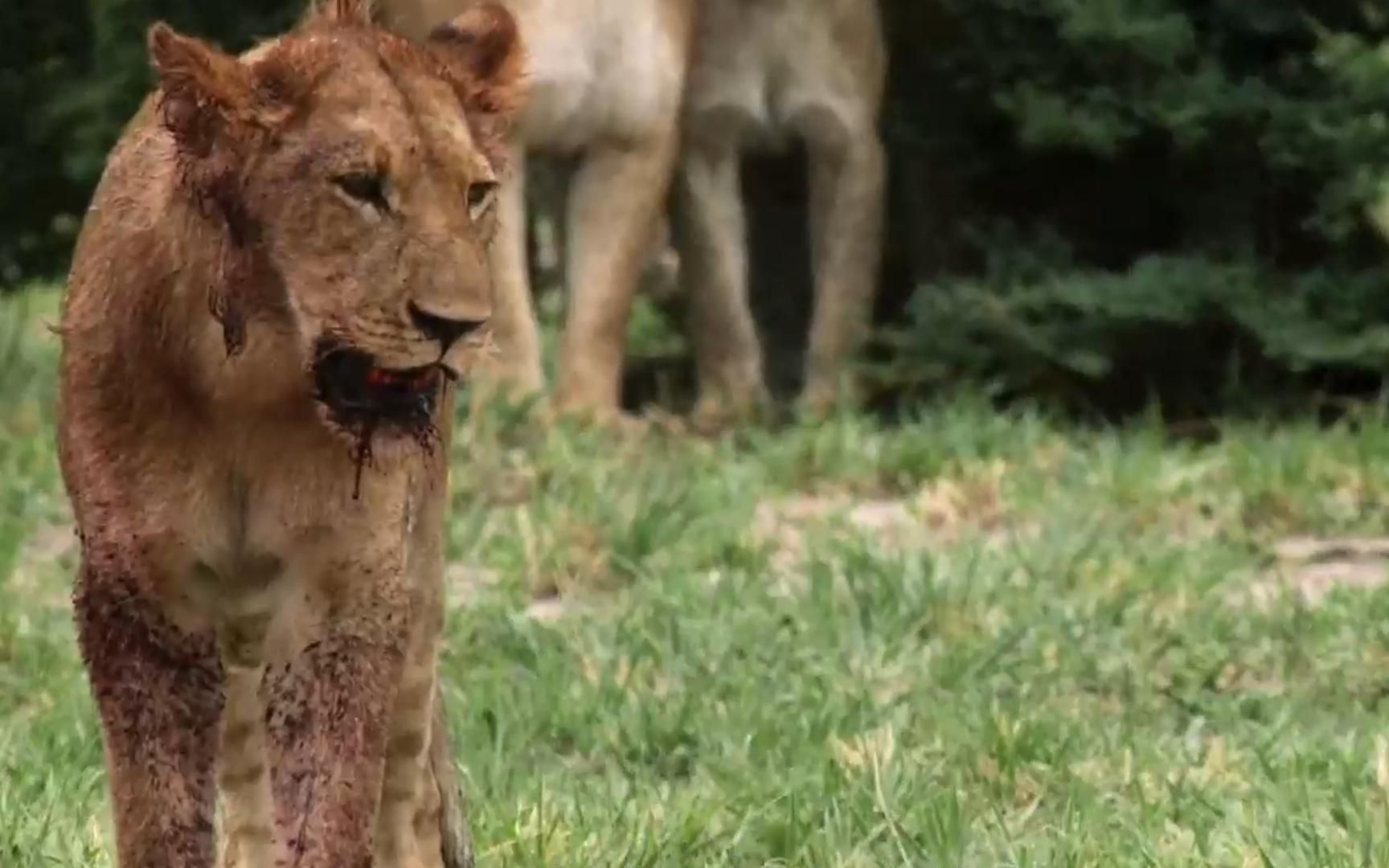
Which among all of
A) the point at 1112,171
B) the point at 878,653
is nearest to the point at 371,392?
the point at 878,653

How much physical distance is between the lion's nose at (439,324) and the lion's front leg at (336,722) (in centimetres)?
35

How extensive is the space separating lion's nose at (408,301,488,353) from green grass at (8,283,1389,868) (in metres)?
1.20

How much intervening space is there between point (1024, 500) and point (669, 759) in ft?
5.72

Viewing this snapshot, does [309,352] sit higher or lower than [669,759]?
higher

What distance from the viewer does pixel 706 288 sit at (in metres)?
6.70

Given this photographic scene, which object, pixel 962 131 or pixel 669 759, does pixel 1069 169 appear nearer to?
pixel 962 131

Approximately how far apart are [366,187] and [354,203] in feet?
0.04

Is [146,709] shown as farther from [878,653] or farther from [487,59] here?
[878,653]

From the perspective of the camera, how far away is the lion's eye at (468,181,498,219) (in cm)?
190

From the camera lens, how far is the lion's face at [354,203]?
5.95 ft

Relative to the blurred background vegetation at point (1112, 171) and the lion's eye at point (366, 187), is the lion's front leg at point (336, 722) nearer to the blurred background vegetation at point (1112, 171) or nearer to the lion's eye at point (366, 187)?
the lion's eye at point (366, 187)

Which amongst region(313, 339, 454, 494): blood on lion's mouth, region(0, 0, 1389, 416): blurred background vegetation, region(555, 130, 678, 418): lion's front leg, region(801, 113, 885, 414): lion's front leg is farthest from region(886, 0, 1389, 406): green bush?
region(313, 339, 454, 494): blood on lion's mouth

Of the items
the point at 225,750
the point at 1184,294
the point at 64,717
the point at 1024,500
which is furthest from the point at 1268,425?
the point at 225,750

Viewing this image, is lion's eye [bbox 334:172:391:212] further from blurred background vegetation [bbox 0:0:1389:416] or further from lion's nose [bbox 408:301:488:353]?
blurred background vegetation [bbox 0:0:1389:416]
